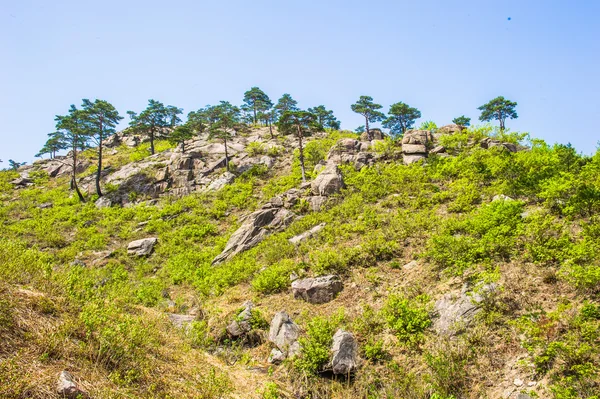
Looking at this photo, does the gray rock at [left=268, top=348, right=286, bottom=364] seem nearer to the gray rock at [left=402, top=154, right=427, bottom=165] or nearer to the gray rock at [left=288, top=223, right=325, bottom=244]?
the gray rock at [left=288, top=223, right=325, bottom=244]

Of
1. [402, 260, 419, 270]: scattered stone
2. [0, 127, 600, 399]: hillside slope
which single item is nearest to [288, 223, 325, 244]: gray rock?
[0, 127, 600, 399]: hillside slope

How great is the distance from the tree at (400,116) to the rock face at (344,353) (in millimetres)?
43669

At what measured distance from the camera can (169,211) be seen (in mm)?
26359

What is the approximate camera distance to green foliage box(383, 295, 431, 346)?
703cm

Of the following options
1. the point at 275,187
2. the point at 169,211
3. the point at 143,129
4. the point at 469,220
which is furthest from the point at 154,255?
the point at 143,129

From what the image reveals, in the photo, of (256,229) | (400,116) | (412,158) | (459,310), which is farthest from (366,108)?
(459,310)

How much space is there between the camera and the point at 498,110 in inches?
1725

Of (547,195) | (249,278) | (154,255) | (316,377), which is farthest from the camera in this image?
(154,255)

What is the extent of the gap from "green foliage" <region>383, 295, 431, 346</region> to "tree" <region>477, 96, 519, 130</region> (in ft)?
154

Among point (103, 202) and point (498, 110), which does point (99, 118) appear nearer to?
point (103, 202)

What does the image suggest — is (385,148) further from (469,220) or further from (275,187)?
(469,220)

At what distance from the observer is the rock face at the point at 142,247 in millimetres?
20203

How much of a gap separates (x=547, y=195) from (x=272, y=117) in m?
51.3

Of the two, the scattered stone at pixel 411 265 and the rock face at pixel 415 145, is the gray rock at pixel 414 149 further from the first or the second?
the scattered stone at pixel 411 265
